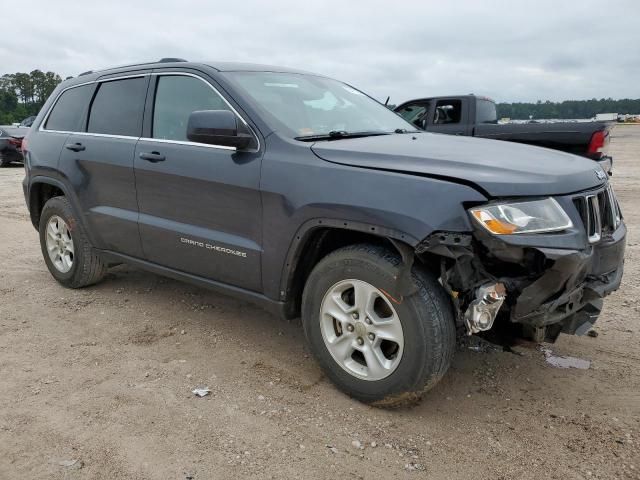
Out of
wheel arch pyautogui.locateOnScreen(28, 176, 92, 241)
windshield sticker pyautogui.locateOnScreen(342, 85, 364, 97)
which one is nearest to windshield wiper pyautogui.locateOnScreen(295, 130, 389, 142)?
windshield sticker pyautogui.locateOnScreen(342, 85, 364, 97)

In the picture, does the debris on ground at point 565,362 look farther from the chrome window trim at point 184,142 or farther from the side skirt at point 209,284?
the chrome window trim at point 184,142

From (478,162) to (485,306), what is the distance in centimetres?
72

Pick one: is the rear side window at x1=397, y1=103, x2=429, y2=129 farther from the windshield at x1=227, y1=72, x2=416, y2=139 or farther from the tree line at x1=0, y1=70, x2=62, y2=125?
the tree line at x1=0, y1=70, x2=62, y2=125

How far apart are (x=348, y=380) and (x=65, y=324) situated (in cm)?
242

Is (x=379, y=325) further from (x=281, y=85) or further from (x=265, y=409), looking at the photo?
(x=281, y=85)

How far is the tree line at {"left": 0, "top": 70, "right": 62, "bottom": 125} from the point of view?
75750 millimetres

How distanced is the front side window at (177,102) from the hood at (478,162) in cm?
100

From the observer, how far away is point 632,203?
29.6 feet

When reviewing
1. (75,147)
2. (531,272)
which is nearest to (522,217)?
(531,272)

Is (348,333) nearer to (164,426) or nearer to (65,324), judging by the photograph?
(164,426)

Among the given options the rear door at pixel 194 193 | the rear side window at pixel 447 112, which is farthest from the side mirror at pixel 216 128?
the rear side window at pixel 447 112

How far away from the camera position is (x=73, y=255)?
4.83 m

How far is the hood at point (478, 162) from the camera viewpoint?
2.56 meters

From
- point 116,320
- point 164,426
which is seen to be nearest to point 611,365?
point 164,426
